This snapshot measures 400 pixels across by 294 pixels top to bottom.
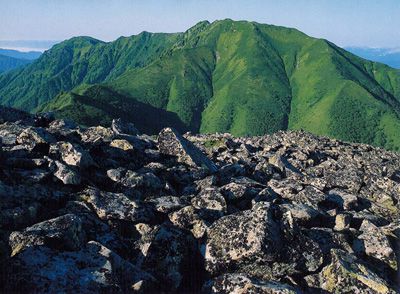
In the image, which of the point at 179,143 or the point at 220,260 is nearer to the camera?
the point at 220,260

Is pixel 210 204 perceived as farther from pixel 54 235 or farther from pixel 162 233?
pixel 54 235

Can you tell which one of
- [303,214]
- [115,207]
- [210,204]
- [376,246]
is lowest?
[376,246]

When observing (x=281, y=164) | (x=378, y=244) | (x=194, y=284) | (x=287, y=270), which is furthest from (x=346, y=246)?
(x=281, y=164)

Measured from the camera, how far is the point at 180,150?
109 feet

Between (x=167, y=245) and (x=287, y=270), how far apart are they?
531 cm

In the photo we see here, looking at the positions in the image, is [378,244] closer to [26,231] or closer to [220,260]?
[220,260]

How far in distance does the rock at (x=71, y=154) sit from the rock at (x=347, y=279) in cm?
1554

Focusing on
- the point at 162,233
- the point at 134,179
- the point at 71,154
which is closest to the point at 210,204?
the point at 134,179

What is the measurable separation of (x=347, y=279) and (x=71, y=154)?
17.7 meters

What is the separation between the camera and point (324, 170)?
165ft

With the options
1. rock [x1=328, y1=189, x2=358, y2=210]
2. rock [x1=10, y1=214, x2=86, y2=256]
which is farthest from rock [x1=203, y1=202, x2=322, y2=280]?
rock [x1=328, y1=189, x2=358, y2=210]

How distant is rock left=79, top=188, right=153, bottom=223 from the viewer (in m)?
20.2

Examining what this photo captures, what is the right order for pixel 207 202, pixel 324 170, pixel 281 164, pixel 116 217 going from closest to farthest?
pixel 116 217 → pixel 207 202 → pixel 281 164 → pixel 324 170

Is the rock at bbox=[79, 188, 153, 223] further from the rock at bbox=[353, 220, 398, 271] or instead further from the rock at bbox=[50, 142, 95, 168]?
the rock at bbox=[353, 220, 398, 271]
